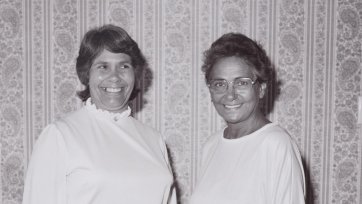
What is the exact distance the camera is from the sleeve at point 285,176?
4.03ft

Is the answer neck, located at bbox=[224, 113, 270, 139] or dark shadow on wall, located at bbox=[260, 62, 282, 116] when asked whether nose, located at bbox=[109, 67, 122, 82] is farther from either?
dark shadow on wall, located at bbox=[260, 62, 282, 116]

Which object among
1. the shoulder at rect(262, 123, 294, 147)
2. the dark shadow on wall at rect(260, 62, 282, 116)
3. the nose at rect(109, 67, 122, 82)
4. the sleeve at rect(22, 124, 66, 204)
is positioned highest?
the nose at rect(109, 67, 122, 82)

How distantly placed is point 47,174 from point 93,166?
16 cm

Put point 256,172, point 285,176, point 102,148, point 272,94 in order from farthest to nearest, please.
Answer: point 272,94
point 102,148
point 256,172
point 285,176

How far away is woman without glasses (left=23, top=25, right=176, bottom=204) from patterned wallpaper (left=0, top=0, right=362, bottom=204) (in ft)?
1.53

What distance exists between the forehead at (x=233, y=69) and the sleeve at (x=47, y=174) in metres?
0.67

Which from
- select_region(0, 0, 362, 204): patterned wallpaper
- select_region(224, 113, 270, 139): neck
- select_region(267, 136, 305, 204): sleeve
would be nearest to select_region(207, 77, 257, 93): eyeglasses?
select_region(224, 113, 270, 139): neck

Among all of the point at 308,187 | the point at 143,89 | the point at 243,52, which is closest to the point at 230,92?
the point at 243,52

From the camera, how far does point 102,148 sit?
4.74ft

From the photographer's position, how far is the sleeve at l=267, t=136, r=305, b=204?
4.03 feet

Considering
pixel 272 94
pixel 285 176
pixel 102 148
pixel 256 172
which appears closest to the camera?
pixel 285 176

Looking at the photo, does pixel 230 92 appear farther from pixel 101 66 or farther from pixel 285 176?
pixel 101 66

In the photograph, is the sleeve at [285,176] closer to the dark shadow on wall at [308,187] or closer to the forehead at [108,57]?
the forehead at [108,57]

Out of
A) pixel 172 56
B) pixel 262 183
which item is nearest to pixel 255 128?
pixel 262 183
